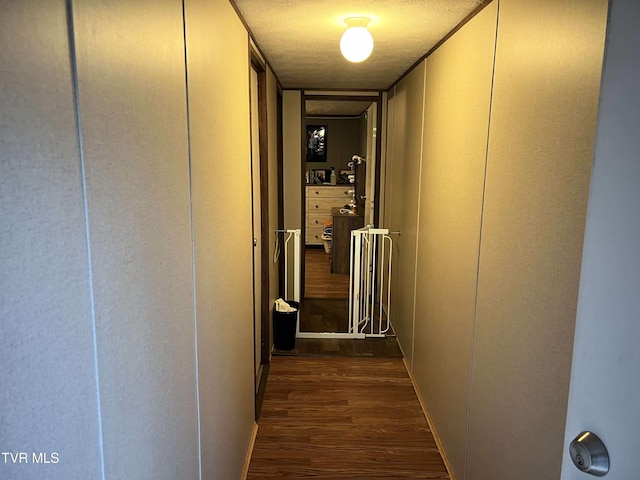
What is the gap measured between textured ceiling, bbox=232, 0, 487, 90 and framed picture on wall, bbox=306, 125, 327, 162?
4.50 metres

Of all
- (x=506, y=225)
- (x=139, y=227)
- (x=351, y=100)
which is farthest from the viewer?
(x=351, y=100)

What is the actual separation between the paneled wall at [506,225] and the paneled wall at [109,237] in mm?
1081

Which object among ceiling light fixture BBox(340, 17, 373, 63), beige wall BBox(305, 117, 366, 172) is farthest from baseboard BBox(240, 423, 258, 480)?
beige wall BBox(305, 117, 366, 172)

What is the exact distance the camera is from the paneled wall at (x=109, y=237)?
2.08ft

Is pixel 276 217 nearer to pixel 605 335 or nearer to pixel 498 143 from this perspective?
pixel 498 143

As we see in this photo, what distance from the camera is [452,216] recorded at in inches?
95.1

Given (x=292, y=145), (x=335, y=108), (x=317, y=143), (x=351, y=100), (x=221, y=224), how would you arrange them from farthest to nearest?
(x=317, y=143), (x=335, y=108), (x=351, y=100), (x=292, y=145), (x=221, y=224)

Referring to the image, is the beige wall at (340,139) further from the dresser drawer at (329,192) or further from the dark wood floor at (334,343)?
the dark wood floor at (334,343)

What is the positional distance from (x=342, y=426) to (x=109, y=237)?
2320 mm

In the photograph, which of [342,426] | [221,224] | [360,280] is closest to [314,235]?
[360,280]

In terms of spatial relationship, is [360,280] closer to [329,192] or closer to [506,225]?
[506,225]

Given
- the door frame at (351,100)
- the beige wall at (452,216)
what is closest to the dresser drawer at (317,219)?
the door frame at (351,100)

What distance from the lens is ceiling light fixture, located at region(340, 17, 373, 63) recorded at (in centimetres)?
237

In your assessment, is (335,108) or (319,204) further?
(319,204)
